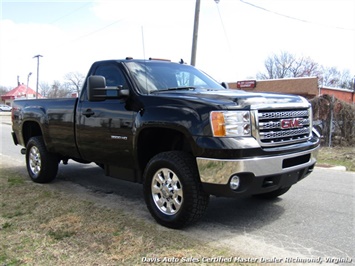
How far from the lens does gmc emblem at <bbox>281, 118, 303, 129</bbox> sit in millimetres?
3996

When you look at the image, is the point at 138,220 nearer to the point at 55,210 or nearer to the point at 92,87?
the point at 55,210

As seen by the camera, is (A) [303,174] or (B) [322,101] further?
(B) [322,101]

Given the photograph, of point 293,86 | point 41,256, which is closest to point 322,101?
point 41,256

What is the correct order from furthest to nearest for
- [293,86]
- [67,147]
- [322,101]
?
[293,86] → [322,101] → [67,147]

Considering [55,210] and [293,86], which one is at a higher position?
[293,86]

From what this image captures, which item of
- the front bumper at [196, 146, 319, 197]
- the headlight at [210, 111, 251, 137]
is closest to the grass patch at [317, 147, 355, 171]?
the front bumper at [196, 146, 319, 197]

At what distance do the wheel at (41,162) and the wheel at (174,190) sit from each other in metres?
2.80

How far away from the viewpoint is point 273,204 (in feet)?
16.6

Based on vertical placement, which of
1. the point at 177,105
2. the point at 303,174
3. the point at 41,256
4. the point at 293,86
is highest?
the point at 293,86

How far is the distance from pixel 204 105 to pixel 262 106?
2.00ft

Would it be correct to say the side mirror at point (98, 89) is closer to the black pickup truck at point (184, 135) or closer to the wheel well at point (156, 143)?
the black pickup truck at point (184, 135)

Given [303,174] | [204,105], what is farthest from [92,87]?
[303,174]

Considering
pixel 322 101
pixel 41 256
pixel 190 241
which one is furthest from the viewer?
pixel 322 101

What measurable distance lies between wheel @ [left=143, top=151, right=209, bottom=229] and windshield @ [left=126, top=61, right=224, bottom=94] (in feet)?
3.46
